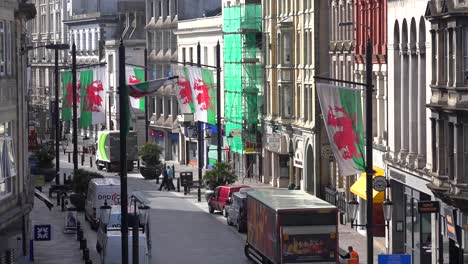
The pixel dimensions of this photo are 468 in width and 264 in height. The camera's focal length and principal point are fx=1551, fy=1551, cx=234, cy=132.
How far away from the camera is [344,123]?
44.4 meters

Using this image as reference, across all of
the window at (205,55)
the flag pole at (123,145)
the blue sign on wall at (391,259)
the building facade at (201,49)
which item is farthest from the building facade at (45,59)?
the blue sign on wall at (391,259)

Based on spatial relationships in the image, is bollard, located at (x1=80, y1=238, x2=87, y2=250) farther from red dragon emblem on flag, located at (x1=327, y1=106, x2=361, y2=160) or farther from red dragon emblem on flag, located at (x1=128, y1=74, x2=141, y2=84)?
red dragon emblem on flag, located at (x1=128, y1=74, x2=141, y2=84)

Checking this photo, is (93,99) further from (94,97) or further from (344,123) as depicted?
(344,123)

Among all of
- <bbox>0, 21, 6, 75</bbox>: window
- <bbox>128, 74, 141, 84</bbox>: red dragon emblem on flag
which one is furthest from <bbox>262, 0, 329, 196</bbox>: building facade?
<bbox>0, 21, 6, 75</bbox>: window

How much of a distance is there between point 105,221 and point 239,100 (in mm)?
44711

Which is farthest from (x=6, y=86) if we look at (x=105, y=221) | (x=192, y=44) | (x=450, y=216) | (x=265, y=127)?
(x=192, y=44)

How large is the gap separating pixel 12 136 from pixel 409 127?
48.7 ft

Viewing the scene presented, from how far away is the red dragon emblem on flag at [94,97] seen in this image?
271 ft

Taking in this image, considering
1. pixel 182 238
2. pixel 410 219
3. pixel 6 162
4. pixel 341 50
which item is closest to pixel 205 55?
pixel 341 50

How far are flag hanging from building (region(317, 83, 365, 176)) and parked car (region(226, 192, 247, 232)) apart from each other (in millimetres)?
19116

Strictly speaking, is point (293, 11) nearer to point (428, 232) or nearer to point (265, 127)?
point (265, 127)

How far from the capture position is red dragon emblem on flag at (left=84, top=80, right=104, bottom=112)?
3250 inches

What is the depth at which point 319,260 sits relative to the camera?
4853 cm

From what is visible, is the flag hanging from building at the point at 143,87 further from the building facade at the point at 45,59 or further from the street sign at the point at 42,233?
the building facade at the point at 45,59
